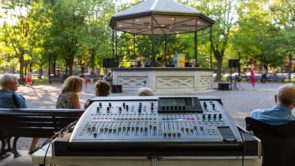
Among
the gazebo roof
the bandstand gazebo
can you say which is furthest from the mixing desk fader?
the gazebo roof

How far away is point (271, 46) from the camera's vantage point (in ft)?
113

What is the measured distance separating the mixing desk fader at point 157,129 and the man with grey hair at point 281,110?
0.68 meters

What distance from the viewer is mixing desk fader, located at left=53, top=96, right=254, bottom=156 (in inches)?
70.7

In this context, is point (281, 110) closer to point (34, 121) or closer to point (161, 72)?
point (34, 121)

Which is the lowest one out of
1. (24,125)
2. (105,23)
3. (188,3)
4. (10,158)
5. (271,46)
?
(10,158)

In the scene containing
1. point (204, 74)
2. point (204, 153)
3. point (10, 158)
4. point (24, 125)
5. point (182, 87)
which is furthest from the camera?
point (204, 74)

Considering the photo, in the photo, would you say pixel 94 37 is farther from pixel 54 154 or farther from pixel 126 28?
pixel 54 154

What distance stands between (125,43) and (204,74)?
1903cm

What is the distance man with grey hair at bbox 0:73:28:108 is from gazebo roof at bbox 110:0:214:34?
11811 mm

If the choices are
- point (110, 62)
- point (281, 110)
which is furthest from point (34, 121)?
point (110, 62)

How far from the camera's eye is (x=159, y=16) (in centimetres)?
1622

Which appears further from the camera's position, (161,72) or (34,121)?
(161,72)

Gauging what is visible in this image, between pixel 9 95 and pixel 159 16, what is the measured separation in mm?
12641

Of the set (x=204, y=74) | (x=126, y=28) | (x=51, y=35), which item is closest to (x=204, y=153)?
(x=204, y=74)
